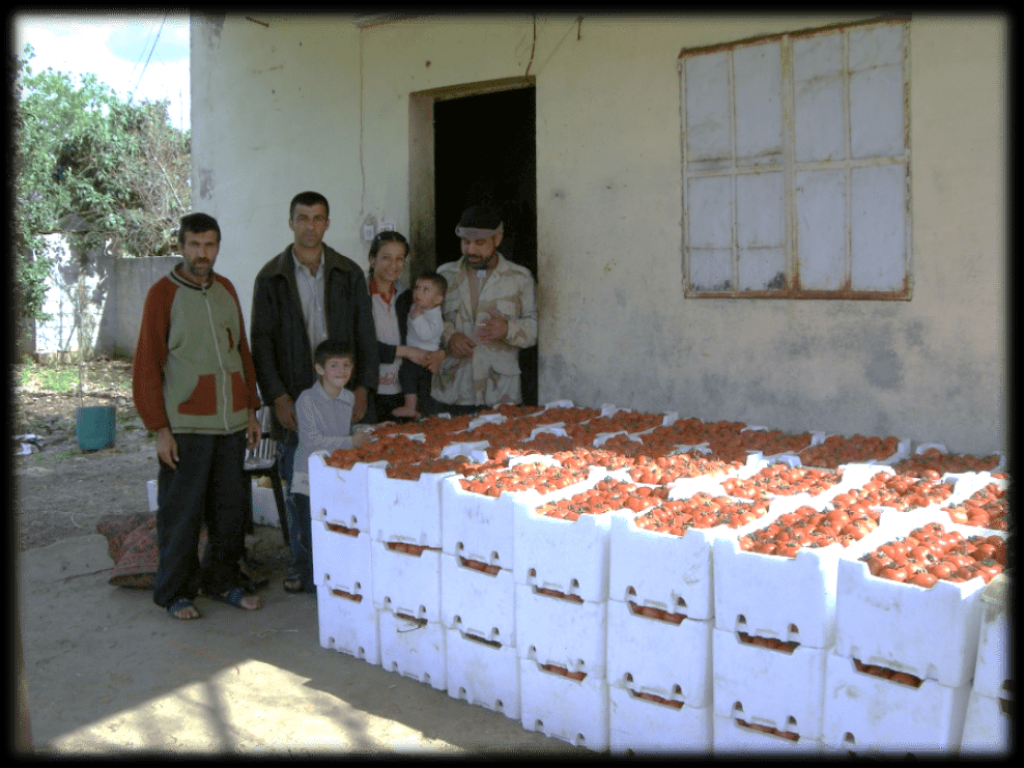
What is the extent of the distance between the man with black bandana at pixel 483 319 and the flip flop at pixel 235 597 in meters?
1.69

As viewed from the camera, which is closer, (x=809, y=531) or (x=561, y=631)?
(x=809, y=531)

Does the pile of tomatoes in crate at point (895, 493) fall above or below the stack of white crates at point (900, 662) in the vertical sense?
above

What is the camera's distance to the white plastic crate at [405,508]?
151 inches

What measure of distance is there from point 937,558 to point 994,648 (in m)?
0.40

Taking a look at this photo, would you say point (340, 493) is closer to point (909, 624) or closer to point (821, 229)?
point (909, 624)

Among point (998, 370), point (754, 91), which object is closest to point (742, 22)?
point (754, 91)

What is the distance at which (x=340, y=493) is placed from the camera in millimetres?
4238

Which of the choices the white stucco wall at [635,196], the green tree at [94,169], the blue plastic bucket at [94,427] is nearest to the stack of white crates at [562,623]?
the white stucco wall at [635,196]

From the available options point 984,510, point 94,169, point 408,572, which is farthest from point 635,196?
point 94,169

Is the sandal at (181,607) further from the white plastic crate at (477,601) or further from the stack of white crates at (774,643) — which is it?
the stack of white crates at (774,643)

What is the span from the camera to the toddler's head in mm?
5504

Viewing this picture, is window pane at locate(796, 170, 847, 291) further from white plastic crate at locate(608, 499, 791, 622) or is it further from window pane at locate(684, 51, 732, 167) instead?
white plastic crate at locate(608, 499, 791, 622)

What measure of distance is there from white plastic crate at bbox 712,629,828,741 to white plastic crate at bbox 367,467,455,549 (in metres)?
1.31

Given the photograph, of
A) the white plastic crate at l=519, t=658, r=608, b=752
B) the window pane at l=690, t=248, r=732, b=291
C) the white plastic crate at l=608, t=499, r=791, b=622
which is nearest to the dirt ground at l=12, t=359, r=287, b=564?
the white plastic crate at l=519, t=658, r=608, b=752
